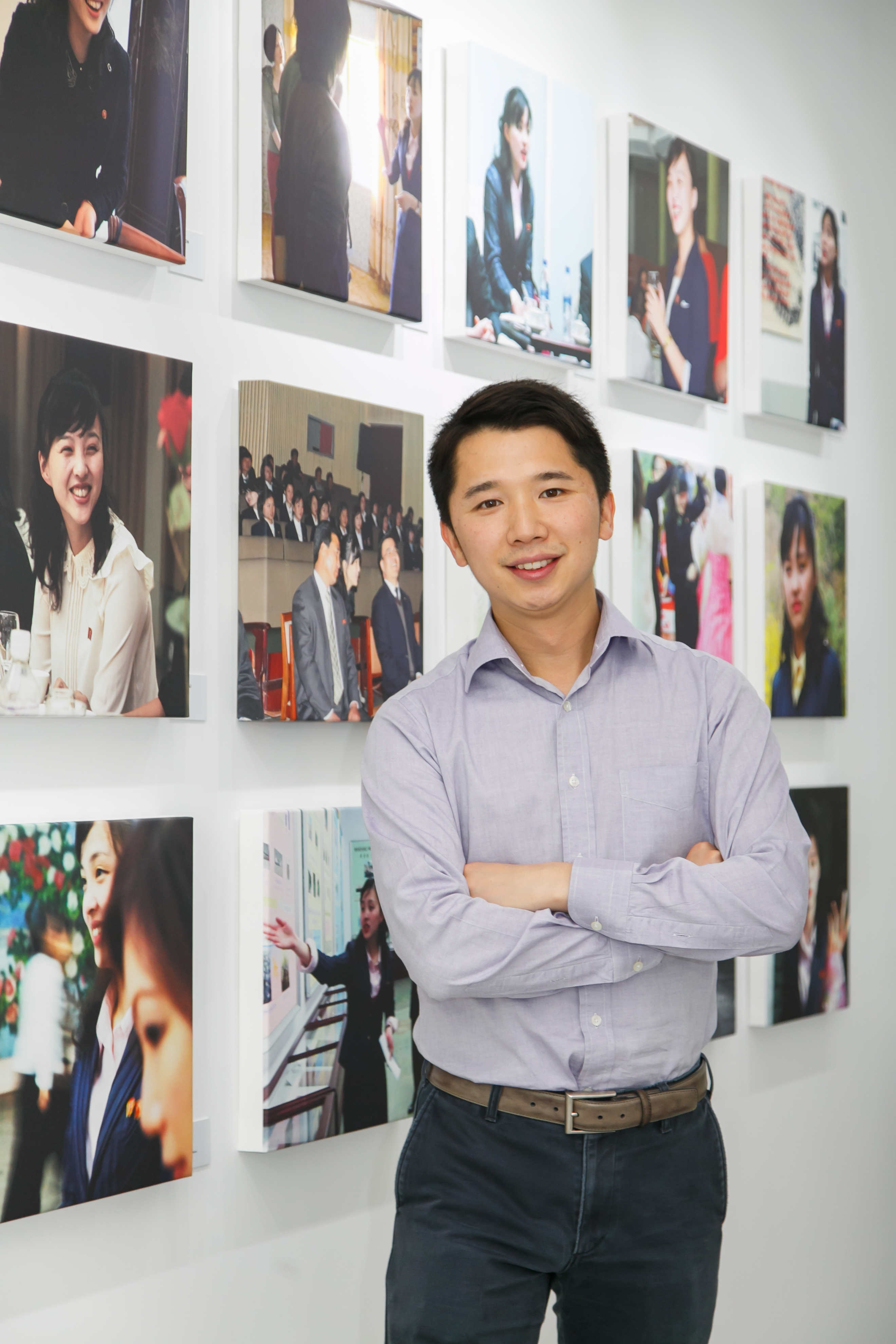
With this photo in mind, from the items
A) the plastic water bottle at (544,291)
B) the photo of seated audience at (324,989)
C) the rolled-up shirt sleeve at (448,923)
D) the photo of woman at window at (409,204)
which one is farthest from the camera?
the plastic water bottle at (544,291)

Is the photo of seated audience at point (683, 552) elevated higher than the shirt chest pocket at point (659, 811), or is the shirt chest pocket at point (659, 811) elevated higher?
the photo of seated audience at point (683, 552)

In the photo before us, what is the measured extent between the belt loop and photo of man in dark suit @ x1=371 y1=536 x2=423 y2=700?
0.68m

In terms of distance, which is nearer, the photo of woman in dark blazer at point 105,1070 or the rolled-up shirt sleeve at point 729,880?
the rolled-up shirt sleeve at point 729,880

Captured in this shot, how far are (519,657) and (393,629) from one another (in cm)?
38

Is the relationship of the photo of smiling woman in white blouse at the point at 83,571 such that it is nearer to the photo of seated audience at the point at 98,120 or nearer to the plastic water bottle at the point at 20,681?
the plastic water bottle at the point at 20,681

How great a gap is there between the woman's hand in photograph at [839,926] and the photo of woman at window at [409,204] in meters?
1.65

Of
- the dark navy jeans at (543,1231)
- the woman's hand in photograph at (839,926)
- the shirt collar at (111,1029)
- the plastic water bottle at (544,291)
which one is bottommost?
the dark navy jeans at (543,1231)

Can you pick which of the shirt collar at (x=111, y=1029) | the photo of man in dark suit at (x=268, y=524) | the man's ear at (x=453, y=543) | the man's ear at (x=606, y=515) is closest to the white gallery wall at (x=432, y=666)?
the photo of man in dark suit at (x=268, y=524)

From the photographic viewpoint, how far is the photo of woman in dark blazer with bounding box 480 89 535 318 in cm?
226

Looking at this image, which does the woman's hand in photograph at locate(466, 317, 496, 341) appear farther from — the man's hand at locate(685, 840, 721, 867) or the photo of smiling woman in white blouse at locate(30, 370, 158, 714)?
the man's hand at locate(685, 840, 721, 867)

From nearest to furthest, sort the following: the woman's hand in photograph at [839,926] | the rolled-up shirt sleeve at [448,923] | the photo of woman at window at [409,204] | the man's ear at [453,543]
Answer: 1. the rolled-up shirt sleeve at [448,923]
2. the man's ear at [453,543]
3. the photo of woman at window at [409,204]
4. the woman's hand in photograph at [839,926]

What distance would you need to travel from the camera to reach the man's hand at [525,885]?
154 cm

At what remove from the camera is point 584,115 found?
244 centimetres

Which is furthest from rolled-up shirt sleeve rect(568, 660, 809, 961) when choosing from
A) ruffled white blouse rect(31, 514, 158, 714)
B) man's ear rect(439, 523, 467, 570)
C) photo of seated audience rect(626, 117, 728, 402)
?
photo of seated audience rect(626, 117, 728, 402)
